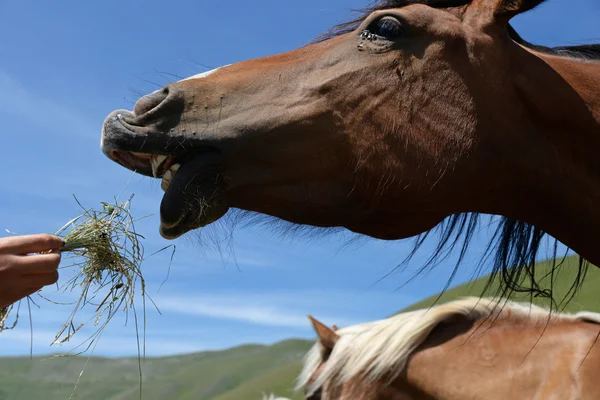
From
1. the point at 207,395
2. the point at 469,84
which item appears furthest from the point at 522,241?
the point at 207,395

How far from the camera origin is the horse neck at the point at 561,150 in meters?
2.57

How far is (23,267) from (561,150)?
2130mm

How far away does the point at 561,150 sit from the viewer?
2.59 meters

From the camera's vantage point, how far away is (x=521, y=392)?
3.92m

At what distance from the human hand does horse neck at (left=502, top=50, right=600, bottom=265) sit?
1.86 metres

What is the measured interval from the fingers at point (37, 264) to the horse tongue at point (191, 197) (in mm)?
470

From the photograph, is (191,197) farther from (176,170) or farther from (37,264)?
(37,264)

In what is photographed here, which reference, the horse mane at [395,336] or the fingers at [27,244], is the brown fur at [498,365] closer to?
the horse mane at [395,336]

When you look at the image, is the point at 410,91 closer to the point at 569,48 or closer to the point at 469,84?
the point at 469,84

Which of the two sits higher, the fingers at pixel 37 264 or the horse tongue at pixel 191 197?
the horse tongue at pixel 191 197

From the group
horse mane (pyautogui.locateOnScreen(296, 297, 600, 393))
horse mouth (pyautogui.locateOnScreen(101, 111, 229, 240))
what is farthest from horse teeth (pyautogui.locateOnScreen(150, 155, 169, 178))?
horse mane (pyautogui.locateOnScreen(296, 297, 600, 393))

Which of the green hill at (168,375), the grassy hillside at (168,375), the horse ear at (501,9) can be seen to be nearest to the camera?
the horse ear at (501,9)

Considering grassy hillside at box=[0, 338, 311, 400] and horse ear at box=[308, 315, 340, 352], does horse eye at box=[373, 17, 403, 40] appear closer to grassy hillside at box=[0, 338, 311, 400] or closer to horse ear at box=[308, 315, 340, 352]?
horse ear at box=[308, 315, 340, 352]

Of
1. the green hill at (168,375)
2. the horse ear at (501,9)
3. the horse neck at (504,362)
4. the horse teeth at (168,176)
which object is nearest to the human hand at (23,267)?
the horse teeth at (168,176)
